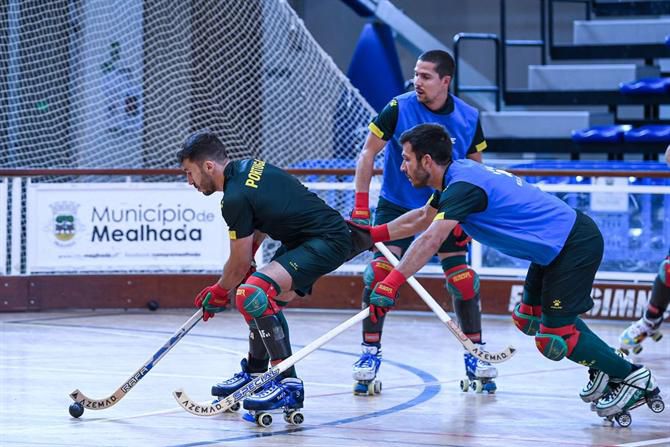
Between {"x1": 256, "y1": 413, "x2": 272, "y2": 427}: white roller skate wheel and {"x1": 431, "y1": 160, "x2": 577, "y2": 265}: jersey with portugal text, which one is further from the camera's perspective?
{"x1": 256, "y1": 413, "x2": 272, "y2": 427}: white roller skate wheel

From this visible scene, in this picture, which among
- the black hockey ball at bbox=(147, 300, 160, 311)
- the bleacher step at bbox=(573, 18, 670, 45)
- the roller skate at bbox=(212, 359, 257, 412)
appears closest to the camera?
the roller skate at bbox=(212, 359, 257, 412)

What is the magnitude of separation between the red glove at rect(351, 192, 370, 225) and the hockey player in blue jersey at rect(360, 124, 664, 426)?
23.7 inches

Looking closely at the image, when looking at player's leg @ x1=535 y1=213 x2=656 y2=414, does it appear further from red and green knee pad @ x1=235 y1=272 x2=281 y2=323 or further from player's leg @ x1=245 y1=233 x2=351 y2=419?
red and green knee pad @ x1=235 y1=272 x2=281 y2=323

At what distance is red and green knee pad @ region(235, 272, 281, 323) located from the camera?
5.17m

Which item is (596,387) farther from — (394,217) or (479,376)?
(394,217)

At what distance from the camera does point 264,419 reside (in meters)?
5.25

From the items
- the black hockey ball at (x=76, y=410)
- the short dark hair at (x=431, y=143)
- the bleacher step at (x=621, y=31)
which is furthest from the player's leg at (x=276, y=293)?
the bleacher step at (x=621, y=31)

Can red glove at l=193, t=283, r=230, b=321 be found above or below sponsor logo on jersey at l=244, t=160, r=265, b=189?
below

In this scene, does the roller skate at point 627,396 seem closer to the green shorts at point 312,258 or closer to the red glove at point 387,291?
the red glove at point 387,291

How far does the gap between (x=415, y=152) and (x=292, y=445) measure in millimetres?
1366

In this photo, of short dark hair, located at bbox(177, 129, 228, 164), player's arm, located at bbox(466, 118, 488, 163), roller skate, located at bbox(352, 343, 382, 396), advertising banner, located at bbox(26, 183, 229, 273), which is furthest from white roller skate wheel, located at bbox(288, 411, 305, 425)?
advertising banner, located at bbox(26, 183, 229, 273)

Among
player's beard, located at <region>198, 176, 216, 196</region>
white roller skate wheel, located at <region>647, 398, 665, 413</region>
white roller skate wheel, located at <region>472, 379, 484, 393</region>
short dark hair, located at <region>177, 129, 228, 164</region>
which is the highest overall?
short dark hair, located at <region>177, 129, 228, 164</region>

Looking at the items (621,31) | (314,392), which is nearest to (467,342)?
(314,392)

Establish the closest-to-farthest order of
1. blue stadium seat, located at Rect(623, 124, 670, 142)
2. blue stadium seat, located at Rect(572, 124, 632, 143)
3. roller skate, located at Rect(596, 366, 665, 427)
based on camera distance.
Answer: roller skate, located at Rect(596, 366, 665, 427) < blue stadium seat, located at Rect(623, 124, 670, 142) < blue stadium seat, located at Rect(572, 124, 632, 143)
